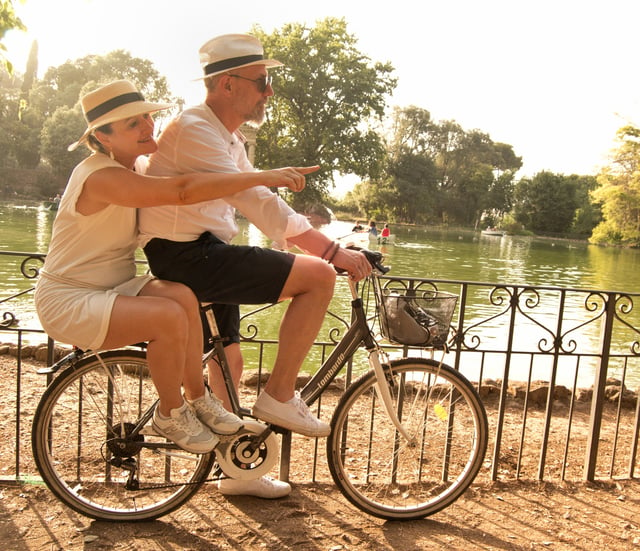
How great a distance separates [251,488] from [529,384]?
2.10m

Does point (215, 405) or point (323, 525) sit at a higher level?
point (215, 405)

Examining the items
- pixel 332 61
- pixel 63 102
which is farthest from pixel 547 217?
pixel 63 102

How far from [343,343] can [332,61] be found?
49679 mm

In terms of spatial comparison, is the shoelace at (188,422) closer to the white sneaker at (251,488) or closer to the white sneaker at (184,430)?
the white sneaker at (184,430)

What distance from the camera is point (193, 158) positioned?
102 inches

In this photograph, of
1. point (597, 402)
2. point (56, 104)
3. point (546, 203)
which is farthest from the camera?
point (546, 203)

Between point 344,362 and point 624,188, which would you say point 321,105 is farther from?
point 344,362

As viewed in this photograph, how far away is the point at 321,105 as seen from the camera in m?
50.0

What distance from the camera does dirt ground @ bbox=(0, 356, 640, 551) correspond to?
282 cm

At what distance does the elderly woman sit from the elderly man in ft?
0.33

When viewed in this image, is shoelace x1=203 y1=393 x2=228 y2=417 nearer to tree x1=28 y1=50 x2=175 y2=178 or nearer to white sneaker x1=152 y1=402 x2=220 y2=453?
white sneaker x1=152 y1=402 x2=220 y2=453

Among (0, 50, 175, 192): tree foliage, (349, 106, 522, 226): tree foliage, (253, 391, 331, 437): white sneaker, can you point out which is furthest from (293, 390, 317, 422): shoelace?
(349, 106, 522, 226): tree foliage

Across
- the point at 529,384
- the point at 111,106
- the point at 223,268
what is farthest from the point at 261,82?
the point at 529,384

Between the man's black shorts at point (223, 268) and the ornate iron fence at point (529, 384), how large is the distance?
87cm
